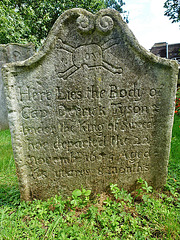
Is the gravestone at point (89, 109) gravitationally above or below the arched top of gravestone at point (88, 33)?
below

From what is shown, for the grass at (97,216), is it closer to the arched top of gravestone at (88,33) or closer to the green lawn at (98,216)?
the green lawn at (98,216)

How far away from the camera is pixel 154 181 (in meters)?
2.15

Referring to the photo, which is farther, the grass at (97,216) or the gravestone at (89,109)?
the gravestone at (89,109)

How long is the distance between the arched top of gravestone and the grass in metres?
1.74

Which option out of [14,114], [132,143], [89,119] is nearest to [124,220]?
[132,143]

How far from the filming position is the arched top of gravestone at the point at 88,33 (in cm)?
162

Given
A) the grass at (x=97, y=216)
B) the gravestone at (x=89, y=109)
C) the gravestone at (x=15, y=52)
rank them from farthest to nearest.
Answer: the gravestone at (x=15, y=52)
the gravestone at (x=89, y=109)
the grass at (x=97, y=216)

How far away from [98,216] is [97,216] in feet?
0.14

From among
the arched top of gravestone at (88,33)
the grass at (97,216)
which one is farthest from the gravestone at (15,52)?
the grass at (97,216)

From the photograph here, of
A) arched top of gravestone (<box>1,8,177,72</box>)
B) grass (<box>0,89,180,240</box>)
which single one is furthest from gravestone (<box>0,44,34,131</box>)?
grass (<box>0,89,180,240</box>)

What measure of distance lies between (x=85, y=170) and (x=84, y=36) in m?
1.67

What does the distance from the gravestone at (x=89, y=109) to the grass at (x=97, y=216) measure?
0.16 meters

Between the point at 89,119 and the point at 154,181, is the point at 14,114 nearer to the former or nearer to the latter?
the point at 89,119

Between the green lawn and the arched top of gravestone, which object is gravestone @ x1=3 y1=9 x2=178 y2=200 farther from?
the green lawn
